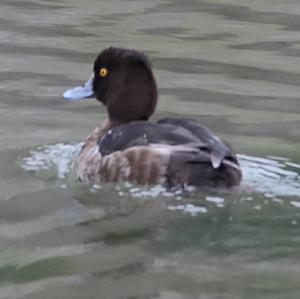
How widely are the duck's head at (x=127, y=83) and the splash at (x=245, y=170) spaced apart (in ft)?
1.42

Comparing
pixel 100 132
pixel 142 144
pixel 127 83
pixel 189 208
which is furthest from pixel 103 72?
pixel 189 208

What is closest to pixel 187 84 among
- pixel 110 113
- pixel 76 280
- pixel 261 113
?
pixel 261 113

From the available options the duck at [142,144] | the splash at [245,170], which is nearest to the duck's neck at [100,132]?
the duck at [142,144]

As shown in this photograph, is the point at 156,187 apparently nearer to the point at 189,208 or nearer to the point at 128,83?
the point at 189,208

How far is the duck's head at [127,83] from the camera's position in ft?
29.3

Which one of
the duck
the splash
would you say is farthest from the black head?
the splash

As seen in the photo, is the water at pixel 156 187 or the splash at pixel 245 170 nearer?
the water at pixel 156 187

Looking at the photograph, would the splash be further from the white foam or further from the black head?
the black head

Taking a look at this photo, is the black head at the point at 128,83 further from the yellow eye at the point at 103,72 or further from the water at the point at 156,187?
the water at the point at 156,187

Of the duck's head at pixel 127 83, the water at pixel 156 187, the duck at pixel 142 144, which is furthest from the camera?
the duck's head at pixel 127 83

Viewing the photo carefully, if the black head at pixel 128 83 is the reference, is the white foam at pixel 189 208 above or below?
below

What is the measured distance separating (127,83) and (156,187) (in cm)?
124

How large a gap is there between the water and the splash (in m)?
0.01

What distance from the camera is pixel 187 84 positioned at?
11953mm
